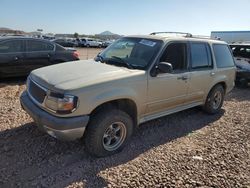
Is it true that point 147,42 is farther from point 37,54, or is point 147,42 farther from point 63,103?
point 37,54

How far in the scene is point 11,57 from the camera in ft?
26.3

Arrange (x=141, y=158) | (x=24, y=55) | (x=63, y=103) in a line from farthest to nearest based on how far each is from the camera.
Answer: (x=24, y=55), (x=141, y=158), (x=63, y=103)

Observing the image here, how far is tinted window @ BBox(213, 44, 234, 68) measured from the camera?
20.0 ft

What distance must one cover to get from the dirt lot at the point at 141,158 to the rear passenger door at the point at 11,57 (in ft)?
8.74

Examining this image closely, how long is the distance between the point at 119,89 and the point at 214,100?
335 cm

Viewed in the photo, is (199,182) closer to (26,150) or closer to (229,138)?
(229,138)

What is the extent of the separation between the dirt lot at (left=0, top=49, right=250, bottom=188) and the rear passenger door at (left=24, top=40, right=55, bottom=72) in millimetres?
2954

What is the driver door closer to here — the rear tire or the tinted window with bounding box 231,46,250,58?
the rear tire

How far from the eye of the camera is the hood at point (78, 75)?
368 centimetres

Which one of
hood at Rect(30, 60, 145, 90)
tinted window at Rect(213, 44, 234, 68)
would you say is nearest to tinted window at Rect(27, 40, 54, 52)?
hood at Rect(30, 60, 145, 90)

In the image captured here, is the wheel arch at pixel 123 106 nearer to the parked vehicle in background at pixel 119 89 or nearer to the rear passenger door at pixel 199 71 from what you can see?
the parked vehicle in background at pixel 119 89

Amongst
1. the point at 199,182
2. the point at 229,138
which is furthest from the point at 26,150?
the point at 229,138


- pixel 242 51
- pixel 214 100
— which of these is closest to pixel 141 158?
pixel 214 100

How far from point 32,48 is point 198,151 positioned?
6.27 m
